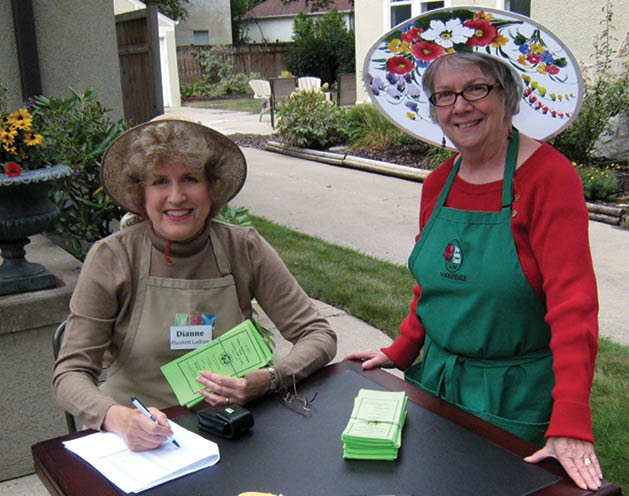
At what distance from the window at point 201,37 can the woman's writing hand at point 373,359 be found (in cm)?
3491

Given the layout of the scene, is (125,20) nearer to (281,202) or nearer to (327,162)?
(281,202)

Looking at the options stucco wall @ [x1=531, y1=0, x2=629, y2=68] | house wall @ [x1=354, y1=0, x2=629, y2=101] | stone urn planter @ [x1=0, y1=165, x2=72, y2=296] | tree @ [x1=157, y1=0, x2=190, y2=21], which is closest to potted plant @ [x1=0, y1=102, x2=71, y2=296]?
stone urn planter @ [x1=0, y1=165, x2=72, y2=296]

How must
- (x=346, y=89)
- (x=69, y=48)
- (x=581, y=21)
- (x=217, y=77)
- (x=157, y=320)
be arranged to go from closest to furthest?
(x=157, y=320) → (x=69, y=48) → (x=581, y=21) → (x=346, y=89) → (x=217, y=77)

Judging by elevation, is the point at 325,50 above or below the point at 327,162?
above

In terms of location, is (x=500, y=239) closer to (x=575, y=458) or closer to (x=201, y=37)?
(x=575, y=458)

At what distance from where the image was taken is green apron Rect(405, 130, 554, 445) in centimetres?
192

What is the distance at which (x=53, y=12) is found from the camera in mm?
5023

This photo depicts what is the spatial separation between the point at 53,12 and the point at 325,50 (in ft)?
80.6

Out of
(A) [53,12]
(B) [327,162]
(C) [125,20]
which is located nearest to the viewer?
(A) [53,12]

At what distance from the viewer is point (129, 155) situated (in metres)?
2.20

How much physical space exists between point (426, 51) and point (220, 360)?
3.62ft

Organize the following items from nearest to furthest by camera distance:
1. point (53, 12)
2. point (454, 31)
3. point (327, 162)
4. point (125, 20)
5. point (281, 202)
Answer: point (454, 31)
point (53, 12)
point (125, 20)
point (281, 202)
point (327, 162)

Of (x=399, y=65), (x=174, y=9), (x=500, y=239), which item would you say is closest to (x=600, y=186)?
(x=399, y=65)

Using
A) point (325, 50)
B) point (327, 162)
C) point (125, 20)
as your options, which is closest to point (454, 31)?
point (125, 20)
